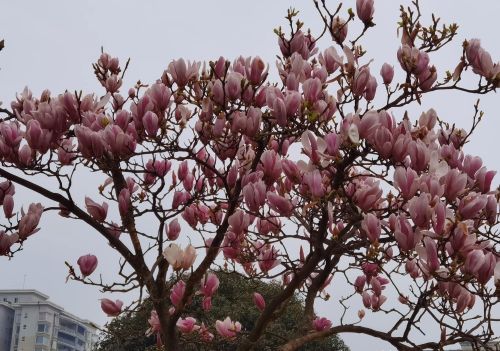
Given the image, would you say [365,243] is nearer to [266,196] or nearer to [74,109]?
[266,196]

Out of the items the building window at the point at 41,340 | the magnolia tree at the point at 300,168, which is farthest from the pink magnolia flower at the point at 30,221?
the building window at the point at 41,340

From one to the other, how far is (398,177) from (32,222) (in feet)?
6.71

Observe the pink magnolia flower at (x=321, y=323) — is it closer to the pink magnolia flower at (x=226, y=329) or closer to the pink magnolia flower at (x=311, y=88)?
the pink magnolia flower at (x=226, y=329)

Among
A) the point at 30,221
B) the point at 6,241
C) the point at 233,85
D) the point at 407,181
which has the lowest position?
the point at 407,181

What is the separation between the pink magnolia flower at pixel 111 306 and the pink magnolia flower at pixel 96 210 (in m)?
0.52

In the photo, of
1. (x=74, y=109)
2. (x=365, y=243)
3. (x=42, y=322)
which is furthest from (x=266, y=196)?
(x=42, y=322)

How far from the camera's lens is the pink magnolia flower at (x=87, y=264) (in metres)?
3.68

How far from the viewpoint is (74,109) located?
128 inches

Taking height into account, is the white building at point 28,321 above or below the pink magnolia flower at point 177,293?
above

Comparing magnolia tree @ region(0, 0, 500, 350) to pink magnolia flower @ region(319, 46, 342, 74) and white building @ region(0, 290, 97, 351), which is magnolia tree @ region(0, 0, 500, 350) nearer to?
pink magnolia flower @ region(319, 46, 342, 74)

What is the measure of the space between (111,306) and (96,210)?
0.62 m

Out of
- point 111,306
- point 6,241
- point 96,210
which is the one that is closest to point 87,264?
point 111,306

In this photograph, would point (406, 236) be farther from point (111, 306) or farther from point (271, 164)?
point (111, 306)

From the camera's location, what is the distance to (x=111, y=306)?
363cm
